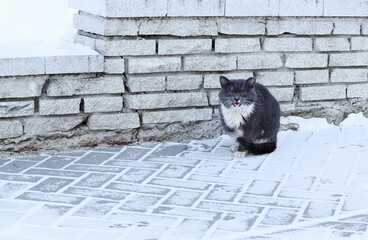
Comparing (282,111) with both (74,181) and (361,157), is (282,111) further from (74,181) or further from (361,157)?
(74,181)

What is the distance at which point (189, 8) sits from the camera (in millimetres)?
7441

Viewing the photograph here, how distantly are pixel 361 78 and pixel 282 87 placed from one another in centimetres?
107

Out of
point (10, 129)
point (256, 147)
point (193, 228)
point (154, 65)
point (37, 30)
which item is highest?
point (37, 30)

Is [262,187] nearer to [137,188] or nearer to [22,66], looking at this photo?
[137,188]

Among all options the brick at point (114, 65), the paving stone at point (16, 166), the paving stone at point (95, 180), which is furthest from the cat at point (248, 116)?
the paving stone at point (16, 166)

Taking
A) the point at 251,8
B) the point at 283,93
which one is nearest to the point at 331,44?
the point at 283,93

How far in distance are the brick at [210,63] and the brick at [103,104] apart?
2.74ft

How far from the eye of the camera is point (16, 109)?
23.0ft

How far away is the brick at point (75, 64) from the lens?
702 centimetres

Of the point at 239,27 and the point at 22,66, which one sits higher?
the point at 239,27

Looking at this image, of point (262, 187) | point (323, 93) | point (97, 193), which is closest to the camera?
point (97, 193)

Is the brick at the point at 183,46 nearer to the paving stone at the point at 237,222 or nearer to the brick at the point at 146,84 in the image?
the brick at the point at 146,84

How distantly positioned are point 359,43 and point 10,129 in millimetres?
4205

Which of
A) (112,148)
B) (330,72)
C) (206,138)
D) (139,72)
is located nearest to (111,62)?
(139,72)
